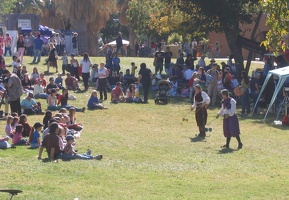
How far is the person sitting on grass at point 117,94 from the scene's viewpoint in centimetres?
2985

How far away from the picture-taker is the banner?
1342 inches

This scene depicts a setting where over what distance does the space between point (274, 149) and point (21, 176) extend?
8.13m

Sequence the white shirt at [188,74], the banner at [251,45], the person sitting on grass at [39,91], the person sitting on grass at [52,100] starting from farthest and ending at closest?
1. the banner at [251,45]
2. the white shirt at [188,74]
3. the person sitting on grass at [39,91]
4. the person sitting on grass at [52,100]

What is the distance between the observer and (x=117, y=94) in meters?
30.0

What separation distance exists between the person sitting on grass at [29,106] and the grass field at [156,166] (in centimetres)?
59

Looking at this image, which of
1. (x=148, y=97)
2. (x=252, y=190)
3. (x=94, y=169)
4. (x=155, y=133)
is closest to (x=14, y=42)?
(x=148, y=97)

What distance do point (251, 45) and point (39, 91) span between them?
35.9 feet

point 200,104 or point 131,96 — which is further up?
point 200,104

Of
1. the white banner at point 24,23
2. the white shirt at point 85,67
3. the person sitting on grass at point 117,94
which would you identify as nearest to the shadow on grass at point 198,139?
the person sitting on grass at point 117,94

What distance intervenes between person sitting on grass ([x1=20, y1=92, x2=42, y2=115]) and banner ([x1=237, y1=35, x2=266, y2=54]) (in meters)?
12.8

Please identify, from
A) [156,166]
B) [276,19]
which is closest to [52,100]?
[156,166]

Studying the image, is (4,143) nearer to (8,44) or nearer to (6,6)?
(8,44)

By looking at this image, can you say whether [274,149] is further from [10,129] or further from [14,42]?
[14,42]

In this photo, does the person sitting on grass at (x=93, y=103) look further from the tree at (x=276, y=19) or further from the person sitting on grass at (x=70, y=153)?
the tree at (x=276, y=19)
